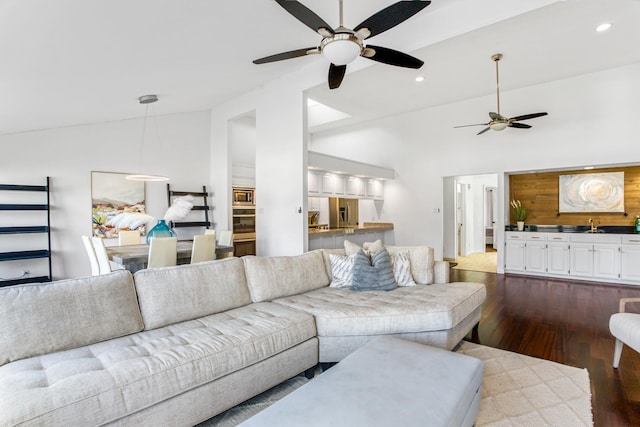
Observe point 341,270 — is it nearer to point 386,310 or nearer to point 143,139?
point 386,310

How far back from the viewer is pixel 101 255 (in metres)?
3.68

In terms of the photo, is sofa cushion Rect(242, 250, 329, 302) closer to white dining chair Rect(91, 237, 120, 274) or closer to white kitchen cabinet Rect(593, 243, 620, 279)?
white dining chair Rect(91, 237, 120, 274)

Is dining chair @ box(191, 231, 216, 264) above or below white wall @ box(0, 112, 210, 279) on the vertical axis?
below

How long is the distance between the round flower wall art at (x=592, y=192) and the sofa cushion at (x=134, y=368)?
632cm

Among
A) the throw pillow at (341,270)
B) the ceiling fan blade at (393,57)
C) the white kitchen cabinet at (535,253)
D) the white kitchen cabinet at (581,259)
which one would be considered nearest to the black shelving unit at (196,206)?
the throw pillow at (341,270)

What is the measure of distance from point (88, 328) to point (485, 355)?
115 inches

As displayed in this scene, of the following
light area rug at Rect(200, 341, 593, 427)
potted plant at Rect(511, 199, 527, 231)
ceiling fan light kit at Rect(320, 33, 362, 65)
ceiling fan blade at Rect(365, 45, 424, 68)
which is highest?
ceiling fan blade at Rect(365, 45, 424, 68)

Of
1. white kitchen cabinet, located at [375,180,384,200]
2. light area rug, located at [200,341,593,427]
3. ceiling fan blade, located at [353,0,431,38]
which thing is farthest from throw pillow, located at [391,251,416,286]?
white kitchen cabinet, located at [375,180,384,200]

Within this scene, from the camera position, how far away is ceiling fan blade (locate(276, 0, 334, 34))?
7.11ft

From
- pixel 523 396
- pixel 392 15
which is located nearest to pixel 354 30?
pixel 392 15

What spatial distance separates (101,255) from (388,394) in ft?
11.8

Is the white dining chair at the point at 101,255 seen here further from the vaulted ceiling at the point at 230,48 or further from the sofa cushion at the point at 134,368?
the sofa cushion at the point at 134,368

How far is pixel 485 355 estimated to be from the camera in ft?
8.82

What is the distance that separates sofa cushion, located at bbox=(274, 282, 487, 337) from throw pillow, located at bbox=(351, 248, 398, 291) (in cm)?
→ 18
